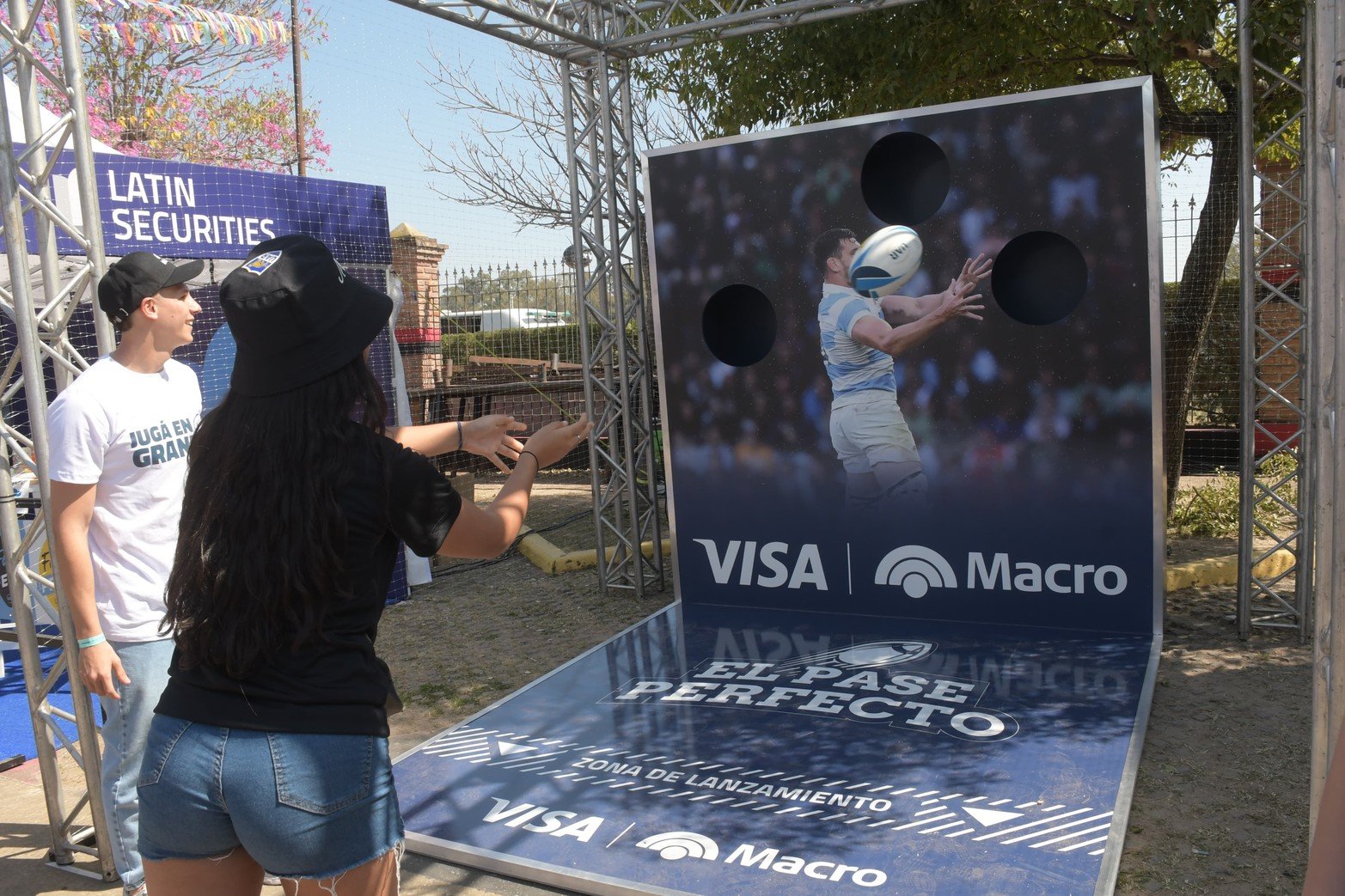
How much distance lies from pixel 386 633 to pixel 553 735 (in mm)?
2690

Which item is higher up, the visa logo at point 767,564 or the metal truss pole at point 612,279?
the metal truss pole at point 612,279

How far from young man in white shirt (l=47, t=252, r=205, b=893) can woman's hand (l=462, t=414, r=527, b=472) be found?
1.32 m

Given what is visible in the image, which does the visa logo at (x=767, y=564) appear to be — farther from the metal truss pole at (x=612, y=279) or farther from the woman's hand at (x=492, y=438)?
the woman's hand at (x=492, y=438)

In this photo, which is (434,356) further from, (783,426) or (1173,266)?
(1173,266)

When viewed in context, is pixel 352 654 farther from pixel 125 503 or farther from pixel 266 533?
pixel 125 503

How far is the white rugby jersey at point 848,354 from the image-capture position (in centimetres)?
612

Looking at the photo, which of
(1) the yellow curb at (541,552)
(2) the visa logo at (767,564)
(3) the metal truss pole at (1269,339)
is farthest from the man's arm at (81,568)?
(1) the yellow curb at (541,552)

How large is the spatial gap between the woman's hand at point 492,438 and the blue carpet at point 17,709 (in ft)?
11.4

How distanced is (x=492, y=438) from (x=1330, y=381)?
163 centimetres

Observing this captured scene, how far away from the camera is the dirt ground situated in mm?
3520

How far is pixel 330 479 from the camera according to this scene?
167 centimetres

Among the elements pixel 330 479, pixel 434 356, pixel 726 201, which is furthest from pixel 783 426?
pixel 434 356

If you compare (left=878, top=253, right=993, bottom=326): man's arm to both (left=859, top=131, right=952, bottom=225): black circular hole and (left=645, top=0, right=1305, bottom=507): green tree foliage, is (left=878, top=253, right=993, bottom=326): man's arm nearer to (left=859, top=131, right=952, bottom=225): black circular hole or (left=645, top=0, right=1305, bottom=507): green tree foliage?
(left=859, top=131, right=952, bottom=225): black circular hole

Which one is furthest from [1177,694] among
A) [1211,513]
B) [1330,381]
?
[1211,513]
